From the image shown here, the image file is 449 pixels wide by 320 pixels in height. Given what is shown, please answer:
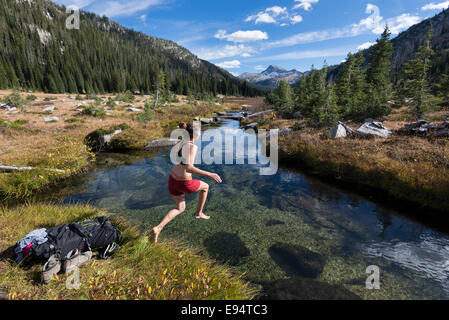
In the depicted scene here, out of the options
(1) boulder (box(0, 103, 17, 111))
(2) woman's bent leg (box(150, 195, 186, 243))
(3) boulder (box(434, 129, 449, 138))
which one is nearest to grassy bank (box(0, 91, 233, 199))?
(1) boulder (box(0, 103, 17, 111))

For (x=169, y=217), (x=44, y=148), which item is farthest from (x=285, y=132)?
(x=44, y=148)

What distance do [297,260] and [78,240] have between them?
228 inches

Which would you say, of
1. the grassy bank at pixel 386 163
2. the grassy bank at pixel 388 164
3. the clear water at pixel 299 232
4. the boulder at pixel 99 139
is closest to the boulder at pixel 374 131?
the grassy bank at pixel 386 163

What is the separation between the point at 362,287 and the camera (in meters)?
4.78

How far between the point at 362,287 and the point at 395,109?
28.6 m

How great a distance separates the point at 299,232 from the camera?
6914mm

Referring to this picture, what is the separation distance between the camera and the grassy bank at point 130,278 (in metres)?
3.21

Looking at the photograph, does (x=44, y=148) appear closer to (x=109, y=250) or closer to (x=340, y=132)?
(x=109, y=250)

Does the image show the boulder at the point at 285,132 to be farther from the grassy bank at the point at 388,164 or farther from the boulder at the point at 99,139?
the boulder at the point at 99,139

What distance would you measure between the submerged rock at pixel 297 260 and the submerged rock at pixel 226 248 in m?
0.96
